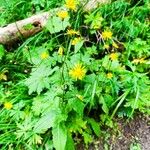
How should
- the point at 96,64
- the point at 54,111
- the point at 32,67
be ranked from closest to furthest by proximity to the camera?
the point at 54,111 < the point at 96,64 < the point at 32,67

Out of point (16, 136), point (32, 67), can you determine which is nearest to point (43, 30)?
point (32, 67)

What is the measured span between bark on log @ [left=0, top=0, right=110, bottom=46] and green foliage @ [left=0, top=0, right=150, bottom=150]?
7 centimetres

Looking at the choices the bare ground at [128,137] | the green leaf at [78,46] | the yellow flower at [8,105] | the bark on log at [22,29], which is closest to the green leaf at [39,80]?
the yellow flower at [8,105]

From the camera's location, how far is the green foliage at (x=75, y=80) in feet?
10.6

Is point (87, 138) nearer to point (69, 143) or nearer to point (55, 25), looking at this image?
point (69, 143)

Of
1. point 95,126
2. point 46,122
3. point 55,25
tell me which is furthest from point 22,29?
point 95,126

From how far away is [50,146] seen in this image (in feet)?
10.6

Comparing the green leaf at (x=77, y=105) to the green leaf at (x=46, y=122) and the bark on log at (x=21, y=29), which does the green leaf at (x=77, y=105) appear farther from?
the bark on log at (x=21, y=29)

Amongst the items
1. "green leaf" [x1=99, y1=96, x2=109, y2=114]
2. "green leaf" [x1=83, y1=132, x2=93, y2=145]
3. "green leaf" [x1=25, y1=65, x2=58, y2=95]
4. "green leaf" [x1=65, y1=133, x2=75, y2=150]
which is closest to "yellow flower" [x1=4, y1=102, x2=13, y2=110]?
"green leaf" [x1=25, y1=65, x2=58, y2=95]

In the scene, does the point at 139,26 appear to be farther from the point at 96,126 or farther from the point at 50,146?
the point at 50,146

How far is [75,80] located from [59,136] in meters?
0.54

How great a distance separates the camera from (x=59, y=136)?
3166 mm

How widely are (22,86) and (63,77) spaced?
54cm

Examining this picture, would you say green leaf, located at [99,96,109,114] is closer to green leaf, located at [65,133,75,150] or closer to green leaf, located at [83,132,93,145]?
green leaf, located at [83,132,93,145]
